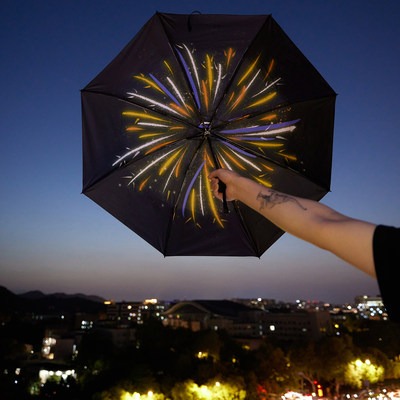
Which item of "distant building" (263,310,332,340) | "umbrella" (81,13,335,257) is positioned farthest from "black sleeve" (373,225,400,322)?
"distant building" (263,310,332,340)

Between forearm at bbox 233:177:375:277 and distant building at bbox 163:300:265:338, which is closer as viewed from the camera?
forearm at bbox 233:177:375:277

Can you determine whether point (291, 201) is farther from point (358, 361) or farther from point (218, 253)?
point (358, 361)

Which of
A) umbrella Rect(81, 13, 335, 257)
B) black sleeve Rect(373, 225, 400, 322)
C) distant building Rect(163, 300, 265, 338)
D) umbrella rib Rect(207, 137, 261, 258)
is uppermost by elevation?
umbrella Rect(81, 13, 335, 257)

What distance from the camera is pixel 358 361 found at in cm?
2475

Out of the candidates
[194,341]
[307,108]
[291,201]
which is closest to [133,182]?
[307,108]

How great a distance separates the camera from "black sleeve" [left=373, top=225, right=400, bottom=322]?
661 mm

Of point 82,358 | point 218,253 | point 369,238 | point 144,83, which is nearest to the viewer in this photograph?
point 369,238

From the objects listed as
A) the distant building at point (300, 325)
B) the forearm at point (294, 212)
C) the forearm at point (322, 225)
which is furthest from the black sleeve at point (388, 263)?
the distant building at point (300, 325)

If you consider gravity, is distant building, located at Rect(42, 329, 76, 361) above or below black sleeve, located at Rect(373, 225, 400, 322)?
below

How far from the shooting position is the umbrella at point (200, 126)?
2.50 m

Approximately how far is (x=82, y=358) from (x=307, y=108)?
1591 inches

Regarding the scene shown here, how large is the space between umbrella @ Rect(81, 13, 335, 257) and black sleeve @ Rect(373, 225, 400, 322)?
218cm

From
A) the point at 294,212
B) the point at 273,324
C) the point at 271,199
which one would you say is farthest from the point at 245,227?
the point at 273,324

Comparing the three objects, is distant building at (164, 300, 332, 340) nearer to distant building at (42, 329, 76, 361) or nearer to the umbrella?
distant building at (42, 329, 76, 361)
